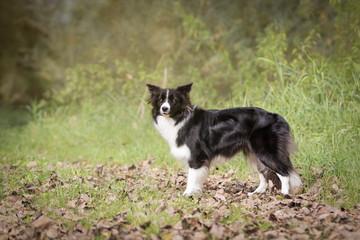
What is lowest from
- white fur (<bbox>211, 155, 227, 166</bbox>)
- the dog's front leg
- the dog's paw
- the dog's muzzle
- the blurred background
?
the dog's paw

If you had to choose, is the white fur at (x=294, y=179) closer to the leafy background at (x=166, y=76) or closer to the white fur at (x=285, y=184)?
the white fur at (x=285, y=184)

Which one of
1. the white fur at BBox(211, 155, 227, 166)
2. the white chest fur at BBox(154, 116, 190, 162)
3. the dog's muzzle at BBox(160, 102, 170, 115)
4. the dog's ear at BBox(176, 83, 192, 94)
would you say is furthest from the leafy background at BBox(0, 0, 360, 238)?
the dog's ear at BBox(176, 83, 192, 94)

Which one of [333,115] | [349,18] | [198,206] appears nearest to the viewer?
[198,206]

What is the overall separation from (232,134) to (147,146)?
2.87 m

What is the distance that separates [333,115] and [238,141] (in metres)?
2.01

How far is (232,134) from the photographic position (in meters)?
4.53

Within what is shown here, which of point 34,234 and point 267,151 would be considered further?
point 267,151

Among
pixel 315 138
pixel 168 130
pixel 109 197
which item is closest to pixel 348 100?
pixel 315 138

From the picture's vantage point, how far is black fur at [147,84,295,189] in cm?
426

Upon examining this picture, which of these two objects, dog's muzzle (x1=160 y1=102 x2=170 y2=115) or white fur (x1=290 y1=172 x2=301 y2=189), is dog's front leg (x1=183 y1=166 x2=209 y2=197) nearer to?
dog's muzzle (x1=160 y1=102 x2=170 y2=115)

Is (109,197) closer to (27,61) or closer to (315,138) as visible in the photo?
(315,138)

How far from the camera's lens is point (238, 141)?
14.8 ft

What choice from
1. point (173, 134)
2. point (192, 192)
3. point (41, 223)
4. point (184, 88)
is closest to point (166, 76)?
point (184, 88)

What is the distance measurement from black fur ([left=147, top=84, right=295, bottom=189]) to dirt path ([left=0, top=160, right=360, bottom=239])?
41cm
